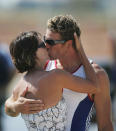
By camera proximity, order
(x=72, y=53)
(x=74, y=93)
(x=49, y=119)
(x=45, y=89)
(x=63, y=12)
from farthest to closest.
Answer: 1. (x=63, y=12)
2. (x=72, y=53)
3. (x=74, y=93)
4. (x=49, y=119)
5. (x=45, y=89)

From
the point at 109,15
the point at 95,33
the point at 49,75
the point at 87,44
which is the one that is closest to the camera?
the point at 49,75

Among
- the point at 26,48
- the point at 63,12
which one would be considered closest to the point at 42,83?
the point at 26,48

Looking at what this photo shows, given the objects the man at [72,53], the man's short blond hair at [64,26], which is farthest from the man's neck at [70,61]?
the man's short blond hair at [64,26]

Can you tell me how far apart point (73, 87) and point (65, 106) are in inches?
8.9

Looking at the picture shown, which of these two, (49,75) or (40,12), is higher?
(49,75)

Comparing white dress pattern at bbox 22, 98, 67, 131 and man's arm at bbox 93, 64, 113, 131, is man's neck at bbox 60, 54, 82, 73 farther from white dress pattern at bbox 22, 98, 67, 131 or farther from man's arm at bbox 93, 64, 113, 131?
white dress pattern at bbox 22, 98, 67, 131

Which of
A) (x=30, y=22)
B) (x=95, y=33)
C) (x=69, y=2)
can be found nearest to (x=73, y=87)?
(x=95, y=33)

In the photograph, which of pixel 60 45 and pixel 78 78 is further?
pixel 60 45

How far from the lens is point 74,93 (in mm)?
4293

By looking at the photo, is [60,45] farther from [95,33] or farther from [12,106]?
[95,33]

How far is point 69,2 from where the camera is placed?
40812 mm

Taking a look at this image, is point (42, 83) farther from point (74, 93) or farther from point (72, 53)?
point (72, 53)

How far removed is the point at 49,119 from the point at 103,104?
21.3 inches

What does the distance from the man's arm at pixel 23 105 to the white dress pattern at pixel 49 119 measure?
0.20 ft
